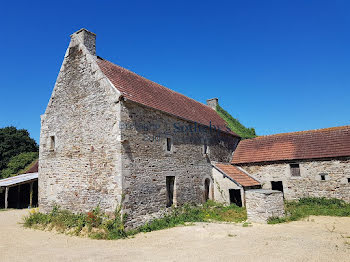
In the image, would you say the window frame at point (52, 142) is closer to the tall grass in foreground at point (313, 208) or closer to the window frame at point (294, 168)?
the tall grass in foreground at point (313, 208)

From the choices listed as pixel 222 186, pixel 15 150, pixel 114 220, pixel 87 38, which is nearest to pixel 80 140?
pixel 114 220

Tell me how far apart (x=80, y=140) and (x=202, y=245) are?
6.79m

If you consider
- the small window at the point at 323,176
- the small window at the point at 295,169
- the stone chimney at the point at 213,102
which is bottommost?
the small window at the point at 323,176

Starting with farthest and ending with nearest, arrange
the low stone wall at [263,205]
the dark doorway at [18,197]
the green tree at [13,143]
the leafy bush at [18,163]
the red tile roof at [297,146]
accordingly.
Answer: the green tree at [13,143]
the leafy bush at [18,163]
the dark doorway at [18,197]
the red tile roof at [297,146]
the low stone wall at [263,205]

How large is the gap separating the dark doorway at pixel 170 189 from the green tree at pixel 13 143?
32.8 metres

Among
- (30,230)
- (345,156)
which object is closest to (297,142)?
(345,156)

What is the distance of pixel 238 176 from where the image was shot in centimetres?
1483

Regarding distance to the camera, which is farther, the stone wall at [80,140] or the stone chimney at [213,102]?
the stone chimney at [213,102]

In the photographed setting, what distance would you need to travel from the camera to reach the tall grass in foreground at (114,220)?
880 cm

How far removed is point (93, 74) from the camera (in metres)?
10.8

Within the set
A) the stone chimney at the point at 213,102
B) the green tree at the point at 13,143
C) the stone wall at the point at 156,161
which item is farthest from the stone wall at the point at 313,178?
the green tree at the point at 13,143

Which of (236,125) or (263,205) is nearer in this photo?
(263,205)

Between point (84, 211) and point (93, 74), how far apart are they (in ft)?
19.4

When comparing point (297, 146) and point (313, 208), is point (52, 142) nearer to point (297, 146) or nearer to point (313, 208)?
point (313, 208)
